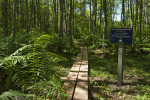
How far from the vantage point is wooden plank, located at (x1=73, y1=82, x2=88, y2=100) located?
330cm

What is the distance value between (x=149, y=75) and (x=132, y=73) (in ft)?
2.12

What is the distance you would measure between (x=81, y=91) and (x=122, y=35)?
2.27 meters

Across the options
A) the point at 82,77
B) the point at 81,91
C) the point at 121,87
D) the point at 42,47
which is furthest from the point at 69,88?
the point at 121,87

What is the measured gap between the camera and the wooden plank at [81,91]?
3304 mm

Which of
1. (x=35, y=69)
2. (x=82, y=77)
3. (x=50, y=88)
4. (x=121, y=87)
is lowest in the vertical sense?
(x=121, y=87)

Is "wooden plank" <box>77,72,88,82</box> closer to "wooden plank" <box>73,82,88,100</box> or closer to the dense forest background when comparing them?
"wooden plank" <box>73,82,88,100</box>

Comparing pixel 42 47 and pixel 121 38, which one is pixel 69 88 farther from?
pixel 121 38

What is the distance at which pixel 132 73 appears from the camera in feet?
19.5

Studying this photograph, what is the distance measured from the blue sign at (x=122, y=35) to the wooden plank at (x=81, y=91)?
181 centimetres

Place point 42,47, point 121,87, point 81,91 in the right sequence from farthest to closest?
point 121,87, point 81,91, point 42,47

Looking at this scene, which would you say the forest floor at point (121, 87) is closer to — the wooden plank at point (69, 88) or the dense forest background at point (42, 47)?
the wooden plank at point (69, 88)

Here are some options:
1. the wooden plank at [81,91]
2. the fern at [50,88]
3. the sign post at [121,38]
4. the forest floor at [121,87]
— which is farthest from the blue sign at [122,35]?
the fern at [50,88]

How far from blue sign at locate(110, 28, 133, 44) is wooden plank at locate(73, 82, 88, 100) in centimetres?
181

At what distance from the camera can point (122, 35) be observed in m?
4.52
